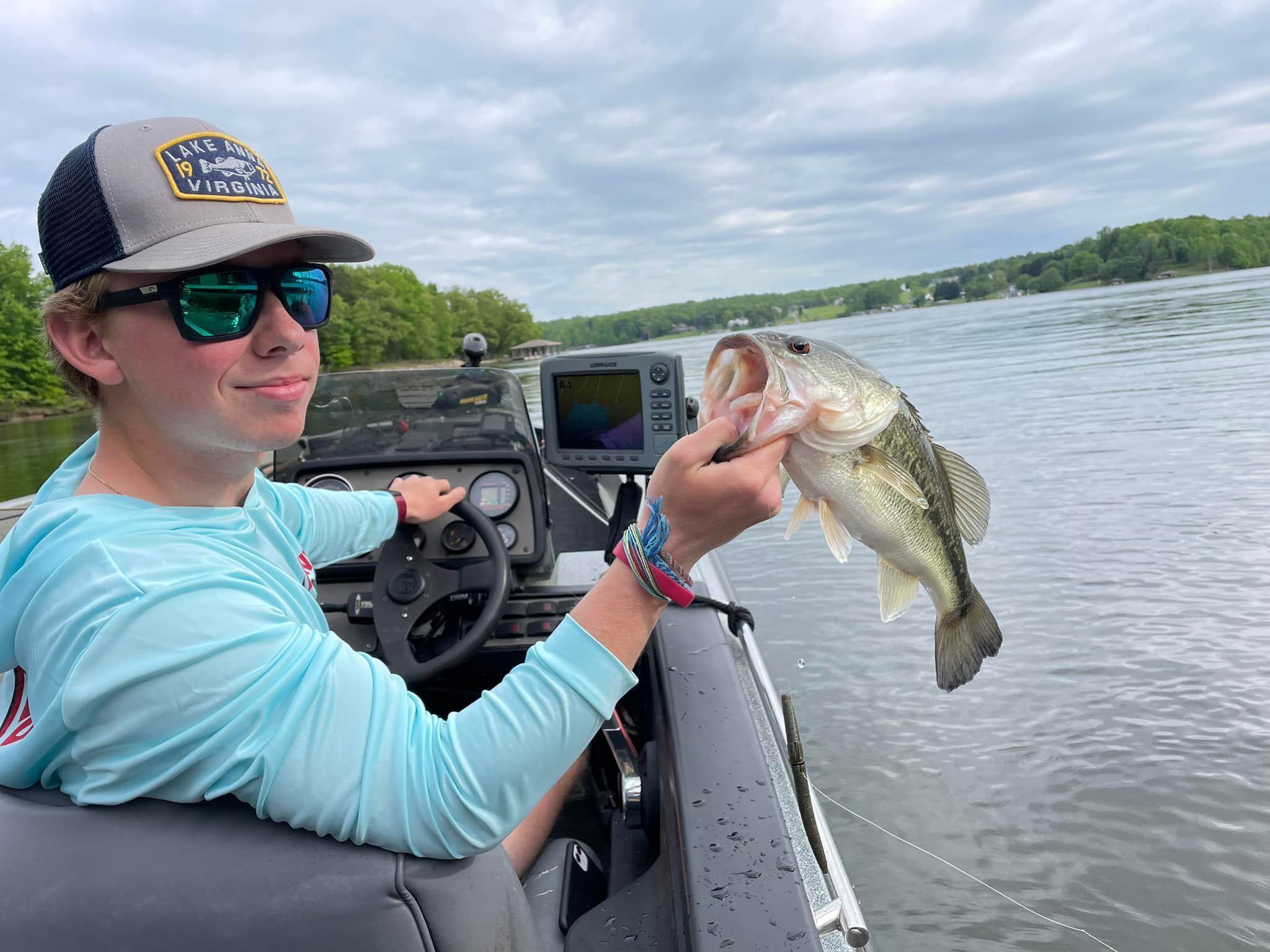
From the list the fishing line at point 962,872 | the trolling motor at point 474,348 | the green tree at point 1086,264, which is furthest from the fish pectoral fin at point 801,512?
the green tree at point 1086,264

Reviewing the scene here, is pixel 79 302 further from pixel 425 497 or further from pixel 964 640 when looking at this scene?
pixel 964 640

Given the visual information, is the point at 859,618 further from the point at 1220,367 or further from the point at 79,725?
the point at 1220,367

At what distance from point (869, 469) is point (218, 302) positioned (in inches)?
45.7

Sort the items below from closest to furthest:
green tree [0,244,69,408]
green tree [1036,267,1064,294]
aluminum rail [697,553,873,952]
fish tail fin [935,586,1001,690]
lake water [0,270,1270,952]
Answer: aluminum rail [697,553,873,952] → fish tail fin [935,586,1001,690] → lake water [0,270,1270,952] → green tree [1036,267,1064,294] → green tree [0,244,69,408]

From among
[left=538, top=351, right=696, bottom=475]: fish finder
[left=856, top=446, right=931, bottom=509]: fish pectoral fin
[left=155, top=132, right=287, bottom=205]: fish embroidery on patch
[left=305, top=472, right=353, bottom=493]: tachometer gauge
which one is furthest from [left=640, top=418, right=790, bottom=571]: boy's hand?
[left=305, top=472, right=353, bottom=493]: tachometer gauge

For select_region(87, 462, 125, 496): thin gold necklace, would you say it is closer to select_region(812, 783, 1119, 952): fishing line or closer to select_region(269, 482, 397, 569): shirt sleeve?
select_region(269, 482, 397, 569): shirt sleeve

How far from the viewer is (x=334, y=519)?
7.02 feet

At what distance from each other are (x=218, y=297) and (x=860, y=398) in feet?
3.51

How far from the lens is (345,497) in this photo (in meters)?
2.24

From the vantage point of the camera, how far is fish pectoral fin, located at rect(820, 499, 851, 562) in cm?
155

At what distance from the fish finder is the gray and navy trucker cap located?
1191 millimetres

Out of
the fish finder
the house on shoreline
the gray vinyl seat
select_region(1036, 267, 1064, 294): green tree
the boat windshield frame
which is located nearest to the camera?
the gray vinyl seat

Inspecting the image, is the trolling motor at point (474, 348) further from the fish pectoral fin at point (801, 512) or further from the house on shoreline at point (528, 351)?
the house on shoreline at point (528, 351)

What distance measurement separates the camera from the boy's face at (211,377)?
1150 mm
